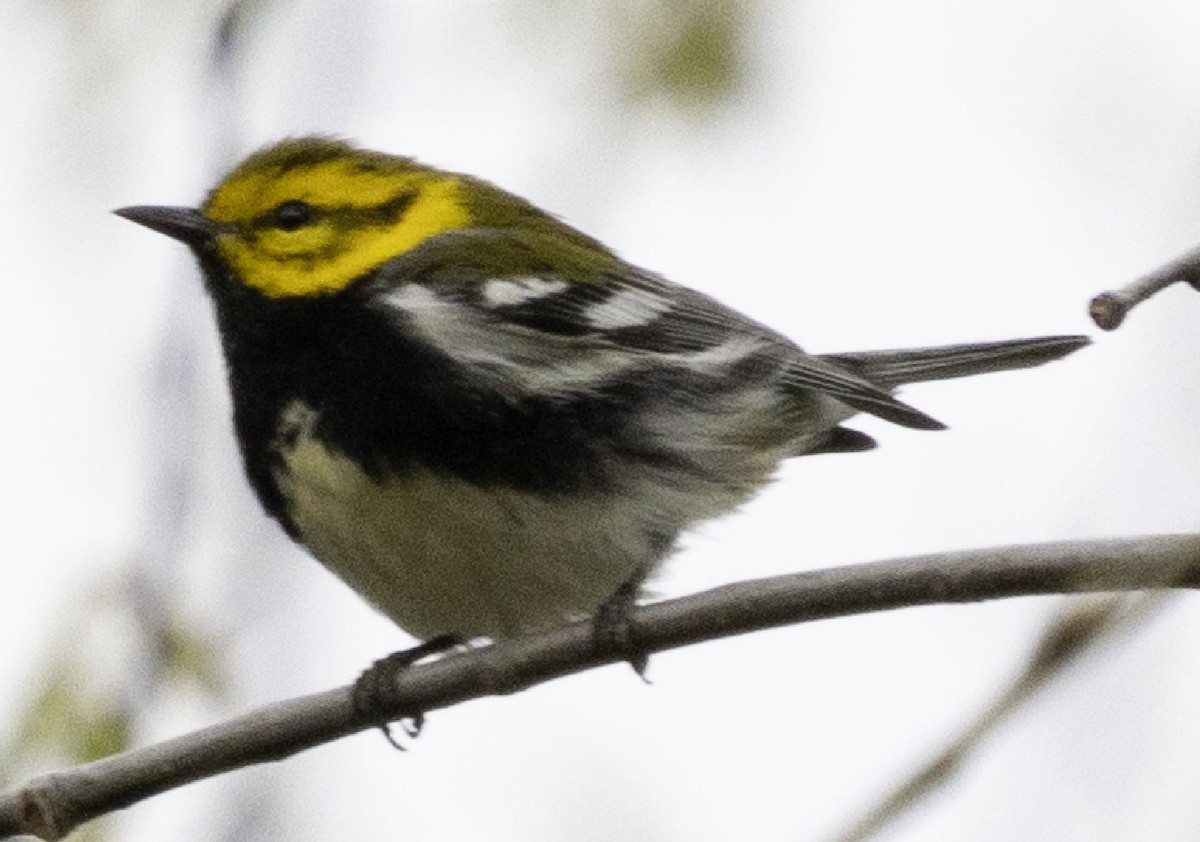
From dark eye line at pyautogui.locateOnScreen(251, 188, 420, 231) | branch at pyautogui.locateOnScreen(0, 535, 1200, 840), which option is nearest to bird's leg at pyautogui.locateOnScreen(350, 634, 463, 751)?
branch at pyautogui.locateOnScreen(0, 535, 1200, 840)

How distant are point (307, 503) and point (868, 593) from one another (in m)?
1.90

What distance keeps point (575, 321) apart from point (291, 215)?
3.09 feet

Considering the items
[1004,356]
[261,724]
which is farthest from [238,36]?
[1004,356]

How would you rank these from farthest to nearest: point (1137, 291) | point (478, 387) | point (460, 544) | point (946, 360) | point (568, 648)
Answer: point (946, 360) → point (478, 387) → point (460, 544) → point (568, 648) → point (1137, 291)

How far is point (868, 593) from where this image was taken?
2.62 metres

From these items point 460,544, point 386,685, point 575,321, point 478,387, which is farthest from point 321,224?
point 386,685

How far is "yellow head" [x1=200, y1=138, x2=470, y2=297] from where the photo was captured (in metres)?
4.71

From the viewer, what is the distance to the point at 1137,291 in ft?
7.44

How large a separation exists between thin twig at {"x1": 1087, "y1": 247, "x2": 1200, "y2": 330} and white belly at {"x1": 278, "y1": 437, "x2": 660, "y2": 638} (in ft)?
6.35

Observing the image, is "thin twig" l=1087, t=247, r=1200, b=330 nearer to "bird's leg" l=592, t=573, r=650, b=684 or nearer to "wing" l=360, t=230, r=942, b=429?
"bird's leg" l=592, t=573, r=650, b=684

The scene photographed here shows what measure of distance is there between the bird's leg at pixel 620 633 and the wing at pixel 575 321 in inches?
29.9

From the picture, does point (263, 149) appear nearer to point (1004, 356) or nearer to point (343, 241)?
point (343, 241)

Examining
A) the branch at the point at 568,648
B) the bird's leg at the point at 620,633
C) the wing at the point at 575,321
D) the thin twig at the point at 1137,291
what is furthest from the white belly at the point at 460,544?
the thin twig at the point at 1137,291

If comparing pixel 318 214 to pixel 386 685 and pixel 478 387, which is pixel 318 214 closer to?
pixel 478 387
